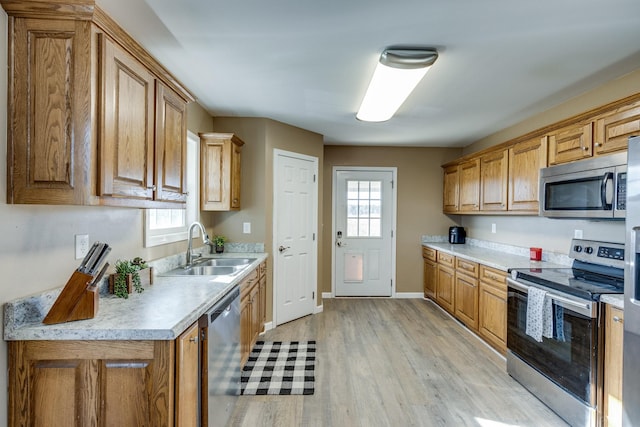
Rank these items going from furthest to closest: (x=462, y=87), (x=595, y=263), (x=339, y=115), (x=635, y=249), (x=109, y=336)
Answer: (x=339, y=115) → (x=462, y=87) → (x=595, y=263) → (x=635, y=249) → (x=109, y=336)

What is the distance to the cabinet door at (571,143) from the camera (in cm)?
248

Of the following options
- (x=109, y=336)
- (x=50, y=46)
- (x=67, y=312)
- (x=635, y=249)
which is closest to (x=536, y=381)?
(x=635, y=249)

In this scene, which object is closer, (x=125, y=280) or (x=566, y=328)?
(x=125, y=280)

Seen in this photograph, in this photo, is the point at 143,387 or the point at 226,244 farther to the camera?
the point at 226,244

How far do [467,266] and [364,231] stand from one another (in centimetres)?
182

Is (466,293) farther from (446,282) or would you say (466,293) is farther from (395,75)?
(395,75)

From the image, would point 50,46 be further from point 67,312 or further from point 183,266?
point 183,266

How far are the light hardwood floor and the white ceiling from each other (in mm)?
2369

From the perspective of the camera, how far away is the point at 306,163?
434cm

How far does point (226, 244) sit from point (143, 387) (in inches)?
96.8

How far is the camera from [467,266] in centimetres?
383

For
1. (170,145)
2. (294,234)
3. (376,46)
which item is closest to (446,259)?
(294,234)

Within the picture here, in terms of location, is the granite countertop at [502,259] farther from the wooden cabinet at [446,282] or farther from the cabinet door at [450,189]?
the cabinet door at [450,189]

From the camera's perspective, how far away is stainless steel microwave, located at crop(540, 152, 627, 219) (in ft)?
7.04
